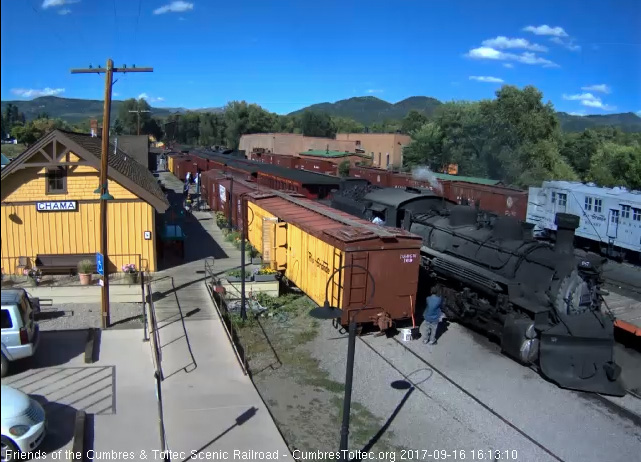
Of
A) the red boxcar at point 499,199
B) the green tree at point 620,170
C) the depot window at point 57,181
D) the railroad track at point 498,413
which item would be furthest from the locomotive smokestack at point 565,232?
the green tree at point 620,170

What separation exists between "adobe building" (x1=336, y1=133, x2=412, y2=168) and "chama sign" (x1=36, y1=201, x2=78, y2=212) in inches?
1923

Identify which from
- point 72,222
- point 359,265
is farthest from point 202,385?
point 72,222

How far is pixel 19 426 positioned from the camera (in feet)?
23.0

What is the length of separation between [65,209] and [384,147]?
5566 cm

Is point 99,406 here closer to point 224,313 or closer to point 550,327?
point 224,313

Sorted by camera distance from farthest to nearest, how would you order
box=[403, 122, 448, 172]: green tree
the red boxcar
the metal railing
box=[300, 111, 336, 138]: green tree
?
1. box=[300, 111, 336, 138]: green tree
2. box=[403, 122, 448, 172]: green tree
3. the red boxcar
4. the metal railing

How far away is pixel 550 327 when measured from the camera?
11.1m

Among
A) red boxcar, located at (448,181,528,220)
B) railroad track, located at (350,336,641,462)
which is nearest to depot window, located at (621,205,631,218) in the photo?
red boxcar, located at (448,181,528,220)

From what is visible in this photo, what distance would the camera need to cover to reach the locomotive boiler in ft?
35.9

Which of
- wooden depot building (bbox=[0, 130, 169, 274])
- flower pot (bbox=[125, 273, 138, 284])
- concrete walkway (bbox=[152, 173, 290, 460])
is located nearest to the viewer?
concrete walkway (bbox=[152, 173, 290, 460])

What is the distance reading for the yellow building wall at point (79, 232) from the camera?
15.3 metres

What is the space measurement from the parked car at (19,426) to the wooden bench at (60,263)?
8.69 metres

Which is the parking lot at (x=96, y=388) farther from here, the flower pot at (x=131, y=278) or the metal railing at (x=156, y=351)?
the flower pot at (x=131, y=278)

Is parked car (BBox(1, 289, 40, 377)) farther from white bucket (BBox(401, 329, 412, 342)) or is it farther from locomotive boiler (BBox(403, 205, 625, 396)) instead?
locomotive boiler (BBox(403, 205, 625, 396))
